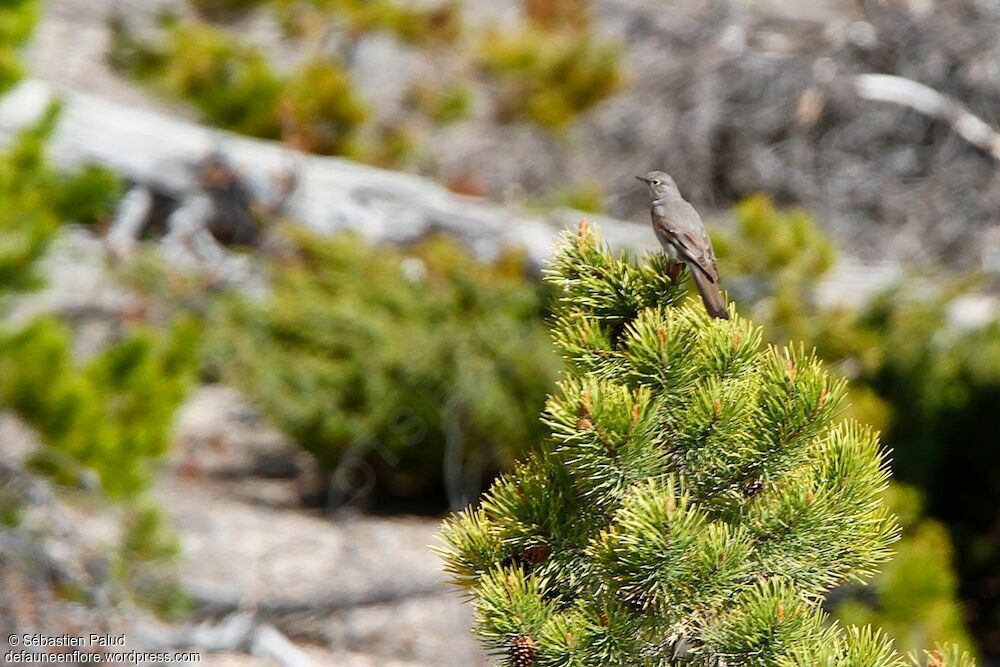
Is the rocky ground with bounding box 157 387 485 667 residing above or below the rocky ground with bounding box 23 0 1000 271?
below

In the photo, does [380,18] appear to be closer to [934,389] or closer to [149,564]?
[934,389]

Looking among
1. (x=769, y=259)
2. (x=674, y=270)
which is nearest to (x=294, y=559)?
(x=769, y=259)

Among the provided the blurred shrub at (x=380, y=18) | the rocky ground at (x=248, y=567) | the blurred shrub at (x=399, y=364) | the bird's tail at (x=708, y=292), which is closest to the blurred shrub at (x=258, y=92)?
the blurred shrub at (x=380, y=18)

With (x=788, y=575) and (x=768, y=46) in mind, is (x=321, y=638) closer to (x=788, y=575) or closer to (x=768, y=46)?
(x=788, y=575)

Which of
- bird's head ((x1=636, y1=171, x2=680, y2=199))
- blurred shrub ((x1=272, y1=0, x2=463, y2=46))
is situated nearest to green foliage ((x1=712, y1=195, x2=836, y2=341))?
bird's head ((x1=636, y1=171, x2=680, y2=199))

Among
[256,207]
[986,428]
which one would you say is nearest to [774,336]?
[986,428]

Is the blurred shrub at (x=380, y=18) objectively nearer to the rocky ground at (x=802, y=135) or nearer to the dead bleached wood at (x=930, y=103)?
the rocky ground at (x=802, y=135)

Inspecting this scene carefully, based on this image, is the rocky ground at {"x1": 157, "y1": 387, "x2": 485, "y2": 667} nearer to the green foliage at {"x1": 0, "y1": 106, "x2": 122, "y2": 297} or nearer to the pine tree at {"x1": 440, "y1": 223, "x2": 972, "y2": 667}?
the green foliage at {"x1": 0, "y1": 106, "x2": 122, "y2": 297}
